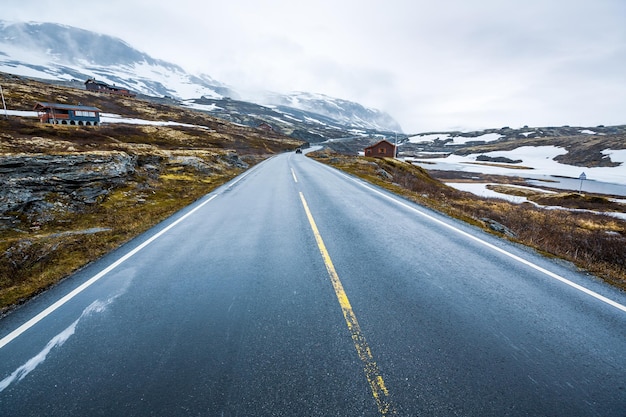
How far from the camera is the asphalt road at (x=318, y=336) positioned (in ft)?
9.30

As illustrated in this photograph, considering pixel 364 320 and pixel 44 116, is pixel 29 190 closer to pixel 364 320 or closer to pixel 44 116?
pixel 364 320

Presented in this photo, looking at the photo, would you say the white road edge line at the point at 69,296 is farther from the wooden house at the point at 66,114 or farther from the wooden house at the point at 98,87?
the wooden house at the point at 98,87

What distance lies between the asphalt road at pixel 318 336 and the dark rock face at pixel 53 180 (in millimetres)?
7942

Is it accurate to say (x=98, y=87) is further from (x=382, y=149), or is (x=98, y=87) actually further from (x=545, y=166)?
(x=545, y=166)

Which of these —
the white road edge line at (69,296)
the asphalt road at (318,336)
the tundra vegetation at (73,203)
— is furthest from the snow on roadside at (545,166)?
the white road edge line at (69,296)

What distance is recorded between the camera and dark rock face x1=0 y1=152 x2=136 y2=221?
11047mm

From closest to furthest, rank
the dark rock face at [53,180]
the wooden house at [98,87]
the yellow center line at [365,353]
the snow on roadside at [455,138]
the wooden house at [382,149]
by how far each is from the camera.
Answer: the yellow center line at [365,353] → the dark rock face at [53,180] → the wooden house at [382,149] → the wooden house at [98,87] → the snow on roadside at [455,138]

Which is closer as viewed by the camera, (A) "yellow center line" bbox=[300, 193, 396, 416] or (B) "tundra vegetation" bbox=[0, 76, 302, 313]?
(A) "yellow center line" bbox=[300, 193, 396, 416]

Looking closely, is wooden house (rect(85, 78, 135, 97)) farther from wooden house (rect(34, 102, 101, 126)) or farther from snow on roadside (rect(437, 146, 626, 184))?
snow on roadside (rect(437, 146, 626, 184))

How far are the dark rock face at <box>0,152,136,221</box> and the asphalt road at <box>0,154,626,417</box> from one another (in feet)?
26.1

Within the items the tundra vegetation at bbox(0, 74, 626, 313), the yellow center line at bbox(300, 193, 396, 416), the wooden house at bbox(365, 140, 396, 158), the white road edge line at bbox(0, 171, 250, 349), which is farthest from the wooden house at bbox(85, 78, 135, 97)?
the yellow center line at bbox(300, 193, 396, 416)

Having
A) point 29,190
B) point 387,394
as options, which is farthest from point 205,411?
point 29,190

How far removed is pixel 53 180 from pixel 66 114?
54456 mm

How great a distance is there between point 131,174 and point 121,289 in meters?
15.1
